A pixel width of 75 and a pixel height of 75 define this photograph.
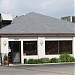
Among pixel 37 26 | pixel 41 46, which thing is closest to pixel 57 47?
pixel 41 46

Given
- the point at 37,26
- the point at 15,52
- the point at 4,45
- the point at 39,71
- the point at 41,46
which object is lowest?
the point at 39,71

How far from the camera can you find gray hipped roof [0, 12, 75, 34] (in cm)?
3388

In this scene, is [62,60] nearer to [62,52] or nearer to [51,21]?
[62,52]

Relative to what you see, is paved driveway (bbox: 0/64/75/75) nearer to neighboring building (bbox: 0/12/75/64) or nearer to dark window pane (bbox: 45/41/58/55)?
neighboring building (bbox: 0/12/75/64)

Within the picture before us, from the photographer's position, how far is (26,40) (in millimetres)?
33406

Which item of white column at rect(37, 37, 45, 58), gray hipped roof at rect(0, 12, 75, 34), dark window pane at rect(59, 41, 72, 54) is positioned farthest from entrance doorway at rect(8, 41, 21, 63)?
dark window pane at rect(59, 41, 72, 54)

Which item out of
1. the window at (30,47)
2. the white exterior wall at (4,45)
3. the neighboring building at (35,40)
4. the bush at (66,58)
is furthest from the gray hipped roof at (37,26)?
the bush at (66,58)

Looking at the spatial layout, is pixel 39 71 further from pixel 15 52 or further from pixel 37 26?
pixel 37 26

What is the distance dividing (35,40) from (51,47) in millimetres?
2163

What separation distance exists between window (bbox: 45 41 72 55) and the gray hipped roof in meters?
1.35

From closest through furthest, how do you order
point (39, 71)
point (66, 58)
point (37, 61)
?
point (39, 71)
point (37, 61)
point (66, 58)

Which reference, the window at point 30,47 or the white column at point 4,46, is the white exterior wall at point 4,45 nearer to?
the white column at point 4,46

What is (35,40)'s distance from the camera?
33.8 m

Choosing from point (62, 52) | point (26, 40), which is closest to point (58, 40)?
point (62, 52)
